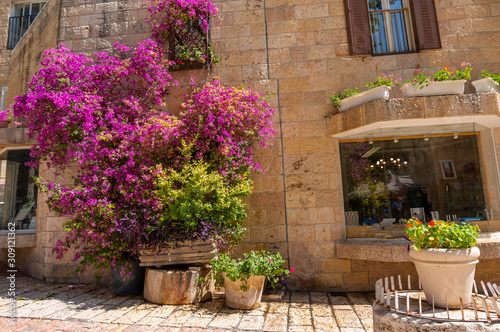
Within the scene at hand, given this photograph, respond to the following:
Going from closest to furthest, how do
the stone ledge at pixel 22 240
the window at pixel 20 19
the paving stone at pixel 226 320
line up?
the paving stone at pixel 226 320 < the stone ledge at pixel 22 240 < the window at pixel 20 19

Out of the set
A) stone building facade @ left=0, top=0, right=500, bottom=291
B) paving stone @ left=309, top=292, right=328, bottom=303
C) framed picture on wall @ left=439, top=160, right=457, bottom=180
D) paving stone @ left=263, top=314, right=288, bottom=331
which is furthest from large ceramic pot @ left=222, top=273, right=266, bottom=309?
framed picture on wall @ left=439, top=160, right=457, bottom=180

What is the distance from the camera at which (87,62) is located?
645cm

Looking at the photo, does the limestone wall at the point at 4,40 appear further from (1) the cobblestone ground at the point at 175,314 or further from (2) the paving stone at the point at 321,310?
(2) the paving stone at the point at 321,310

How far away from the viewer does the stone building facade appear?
5302 millimetres

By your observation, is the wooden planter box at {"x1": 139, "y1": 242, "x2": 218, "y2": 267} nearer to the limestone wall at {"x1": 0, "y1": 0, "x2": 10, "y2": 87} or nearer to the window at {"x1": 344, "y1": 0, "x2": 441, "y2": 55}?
the window at {"x1": 344, "y1": 0, "x2": 441, "y2": 55}

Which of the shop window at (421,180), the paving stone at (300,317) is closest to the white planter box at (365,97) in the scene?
the shop window at (421,180)

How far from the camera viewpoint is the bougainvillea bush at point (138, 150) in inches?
183

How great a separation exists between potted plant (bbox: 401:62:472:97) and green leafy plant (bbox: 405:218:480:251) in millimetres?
2939

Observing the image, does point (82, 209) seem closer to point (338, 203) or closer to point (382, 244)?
point (338, 203)

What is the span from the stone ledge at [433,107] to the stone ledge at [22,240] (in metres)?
6.76

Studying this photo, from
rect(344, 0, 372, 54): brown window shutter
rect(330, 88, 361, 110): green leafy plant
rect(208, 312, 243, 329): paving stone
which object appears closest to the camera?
rect(208, 312, 243, 329): paving stone

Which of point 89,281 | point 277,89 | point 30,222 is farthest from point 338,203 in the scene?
point 30,222

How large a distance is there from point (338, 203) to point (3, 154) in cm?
757

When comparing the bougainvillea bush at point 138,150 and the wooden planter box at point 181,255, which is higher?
the bougainvillea bush at point 138,150
